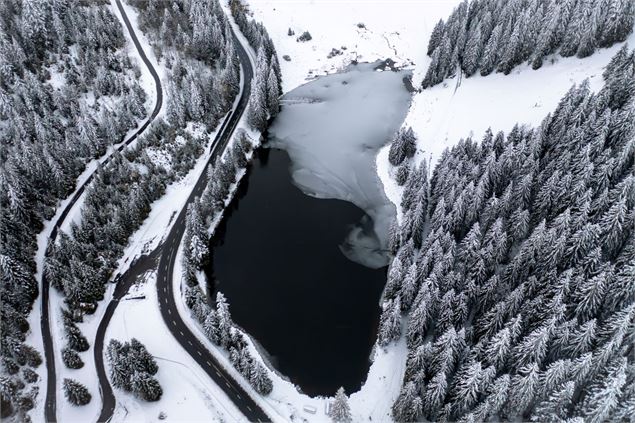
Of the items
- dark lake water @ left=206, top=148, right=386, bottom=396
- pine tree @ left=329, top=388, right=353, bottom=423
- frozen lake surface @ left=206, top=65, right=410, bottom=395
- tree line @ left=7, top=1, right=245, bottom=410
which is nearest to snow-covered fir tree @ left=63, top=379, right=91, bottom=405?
tree line @ left=7, top=1, right=245, bottom=410

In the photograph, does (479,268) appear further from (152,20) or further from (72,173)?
(152,20)

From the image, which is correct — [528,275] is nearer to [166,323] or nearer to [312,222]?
[312,222]

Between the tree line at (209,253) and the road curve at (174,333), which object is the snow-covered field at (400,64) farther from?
the tree line at (209,253)

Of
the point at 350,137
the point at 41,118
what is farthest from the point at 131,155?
the point at 350,137

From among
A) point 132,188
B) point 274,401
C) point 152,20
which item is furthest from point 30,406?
point 152,20

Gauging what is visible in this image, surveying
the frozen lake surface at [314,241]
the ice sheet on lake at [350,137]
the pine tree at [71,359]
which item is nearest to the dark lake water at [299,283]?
the frozen lake surface at [314,241]

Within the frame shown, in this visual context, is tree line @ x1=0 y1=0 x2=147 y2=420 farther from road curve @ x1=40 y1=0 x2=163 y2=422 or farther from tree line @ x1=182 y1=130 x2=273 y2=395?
tree line @ x1=182 y1=130 x2=273 y2=395
